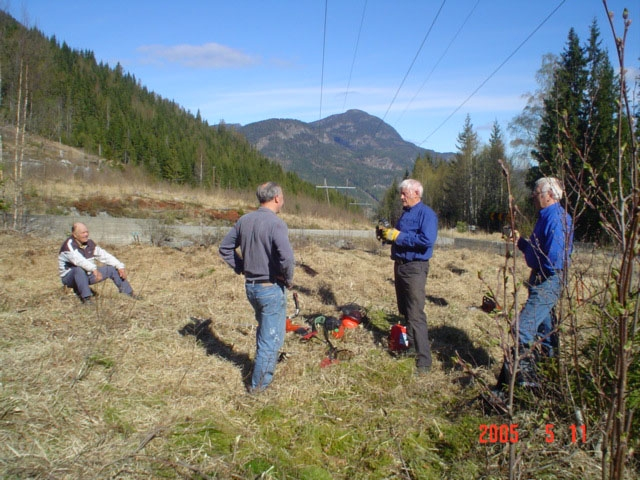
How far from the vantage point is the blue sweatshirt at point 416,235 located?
442 centimetres

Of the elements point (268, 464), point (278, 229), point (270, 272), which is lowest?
point (268, 464)

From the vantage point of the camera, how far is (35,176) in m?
21.4

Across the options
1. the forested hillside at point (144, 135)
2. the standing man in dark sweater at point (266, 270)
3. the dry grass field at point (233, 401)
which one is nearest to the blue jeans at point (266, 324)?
the standing man in dark sweater at point (266, 270)

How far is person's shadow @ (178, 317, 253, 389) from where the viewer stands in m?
4.51

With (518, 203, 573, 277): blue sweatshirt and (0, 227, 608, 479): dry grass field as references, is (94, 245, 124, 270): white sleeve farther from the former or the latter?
(518, 203, 573, 277): blue sweatshirt

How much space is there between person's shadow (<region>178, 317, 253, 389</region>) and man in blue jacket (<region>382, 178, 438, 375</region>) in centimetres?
162

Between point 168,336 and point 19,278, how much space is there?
4702mm

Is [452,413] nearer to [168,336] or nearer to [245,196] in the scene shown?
[168,336]

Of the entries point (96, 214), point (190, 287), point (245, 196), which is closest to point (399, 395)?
point (190, 287)

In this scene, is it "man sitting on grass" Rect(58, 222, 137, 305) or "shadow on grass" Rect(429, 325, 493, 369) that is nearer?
"shadow on grass" Rect(429, 325, 493, 369)

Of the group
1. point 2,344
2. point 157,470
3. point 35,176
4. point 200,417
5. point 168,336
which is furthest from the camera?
point 35,176

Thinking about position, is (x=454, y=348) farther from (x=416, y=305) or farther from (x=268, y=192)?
(x=268, y=192)
